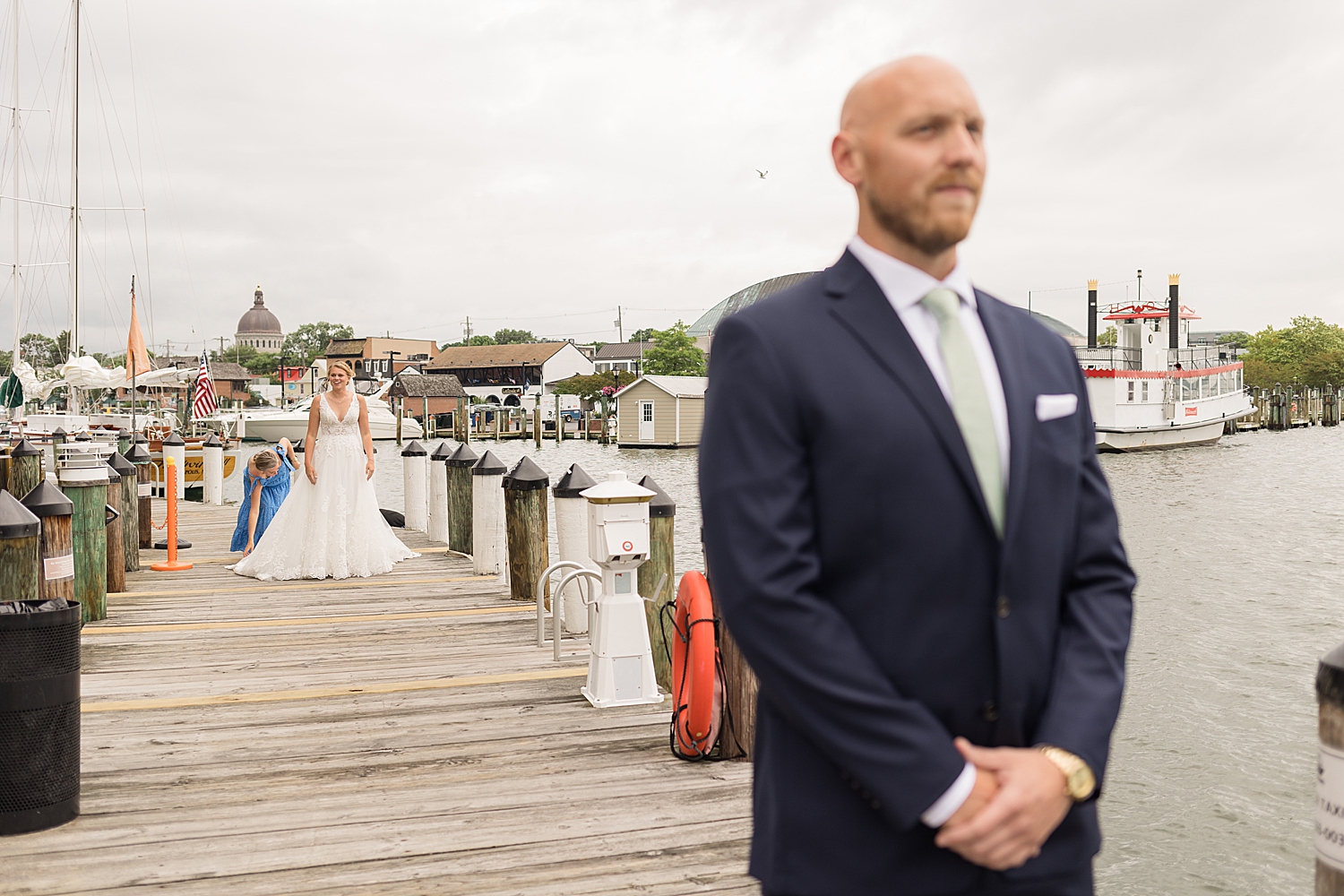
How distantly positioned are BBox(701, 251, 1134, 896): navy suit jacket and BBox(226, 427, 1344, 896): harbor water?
23.4 ft

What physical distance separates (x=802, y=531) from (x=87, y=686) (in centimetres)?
632

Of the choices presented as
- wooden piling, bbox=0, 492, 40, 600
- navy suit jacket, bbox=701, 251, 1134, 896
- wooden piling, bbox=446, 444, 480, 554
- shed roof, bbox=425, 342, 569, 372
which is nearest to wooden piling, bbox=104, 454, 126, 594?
wooden piling, bbox=446, 444, 480, 554

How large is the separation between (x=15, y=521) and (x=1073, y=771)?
6.27 metres

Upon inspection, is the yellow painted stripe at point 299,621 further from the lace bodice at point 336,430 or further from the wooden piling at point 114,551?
the lace bodice at point 336,430

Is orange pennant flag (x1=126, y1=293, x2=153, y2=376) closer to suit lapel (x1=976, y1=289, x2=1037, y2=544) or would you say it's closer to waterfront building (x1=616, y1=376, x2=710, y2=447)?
suit lapel (x1=976, y1=289, x2=1037, y2=544)

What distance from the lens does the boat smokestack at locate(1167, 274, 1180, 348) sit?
65.0m

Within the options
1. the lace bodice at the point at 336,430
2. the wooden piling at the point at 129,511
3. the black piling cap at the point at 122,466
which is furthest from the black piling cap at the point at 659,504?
the black piling cap at the point at 122,466

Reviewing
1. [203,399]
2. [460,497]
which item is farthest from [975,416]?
[203,399]

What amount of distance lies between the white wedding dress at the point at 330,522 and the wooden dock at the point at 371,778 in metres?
2.49

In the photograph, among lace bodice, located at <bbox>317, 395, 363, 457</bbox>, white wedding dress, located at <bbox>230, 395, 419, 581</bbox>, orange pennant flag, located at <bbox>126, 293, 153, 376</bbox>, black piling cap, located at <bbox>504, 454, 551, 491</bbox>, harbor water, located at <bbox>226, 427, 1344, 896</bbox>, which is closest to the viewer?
harbor water, located at <bbox>226, 427, 1344, 896</bbox>

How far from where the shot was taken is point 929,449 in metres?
1.57

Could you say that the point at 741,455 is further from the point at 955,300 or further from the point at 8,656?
the point at 8,656

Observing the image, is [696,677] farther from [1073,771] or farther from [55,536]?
[55,536]

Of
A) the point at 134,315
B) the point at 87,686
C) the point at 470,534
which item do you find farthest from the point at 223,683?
the point at 134,315
